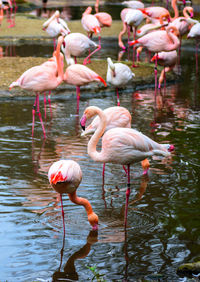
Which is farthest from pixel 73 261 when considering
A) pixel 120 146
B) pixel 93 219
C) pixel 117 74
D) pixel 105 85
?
pixel 117 74

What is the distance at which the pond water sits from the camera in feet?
12.4

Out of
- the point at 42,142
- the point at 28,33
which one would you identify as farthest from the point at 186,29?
the point at 42,142

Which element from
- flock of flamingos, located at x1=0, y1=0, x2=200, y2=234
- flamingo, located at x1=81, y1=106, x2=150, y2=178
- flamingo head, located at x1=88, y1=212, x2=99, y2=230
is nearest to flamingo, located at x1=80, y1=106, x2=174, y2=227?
flock of flamingos, located at x1=0, y1=0, x2=200, y2=234

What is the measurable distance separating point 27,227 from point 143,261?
3.75 feet

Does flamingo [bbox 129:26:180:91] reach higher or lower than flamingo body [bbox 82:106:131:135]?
higher

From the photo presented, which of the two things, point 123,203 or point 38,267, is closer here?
point 38,267

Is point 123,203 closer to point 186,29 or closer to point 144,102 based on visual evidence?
point 144,102

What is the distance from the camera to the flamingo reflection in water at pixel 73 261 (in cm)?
363

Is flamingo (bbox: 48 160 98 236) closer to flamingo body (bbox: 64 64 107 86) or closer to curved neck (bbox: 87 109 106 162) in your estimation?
curved neck (bbox: 87 109 106 162)

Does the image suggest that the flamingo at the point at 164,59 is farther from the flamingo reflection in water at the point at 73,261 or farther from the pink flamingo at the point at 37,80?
the flamingo reflection in water at the point at 73,261

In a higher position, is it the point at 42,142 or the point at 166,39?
the point at 166,39

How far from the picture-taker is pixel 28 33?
17.0m

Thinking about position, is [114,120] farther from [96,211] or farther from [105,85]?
[105,85]

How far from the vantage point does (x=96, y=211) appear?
4781 mm
